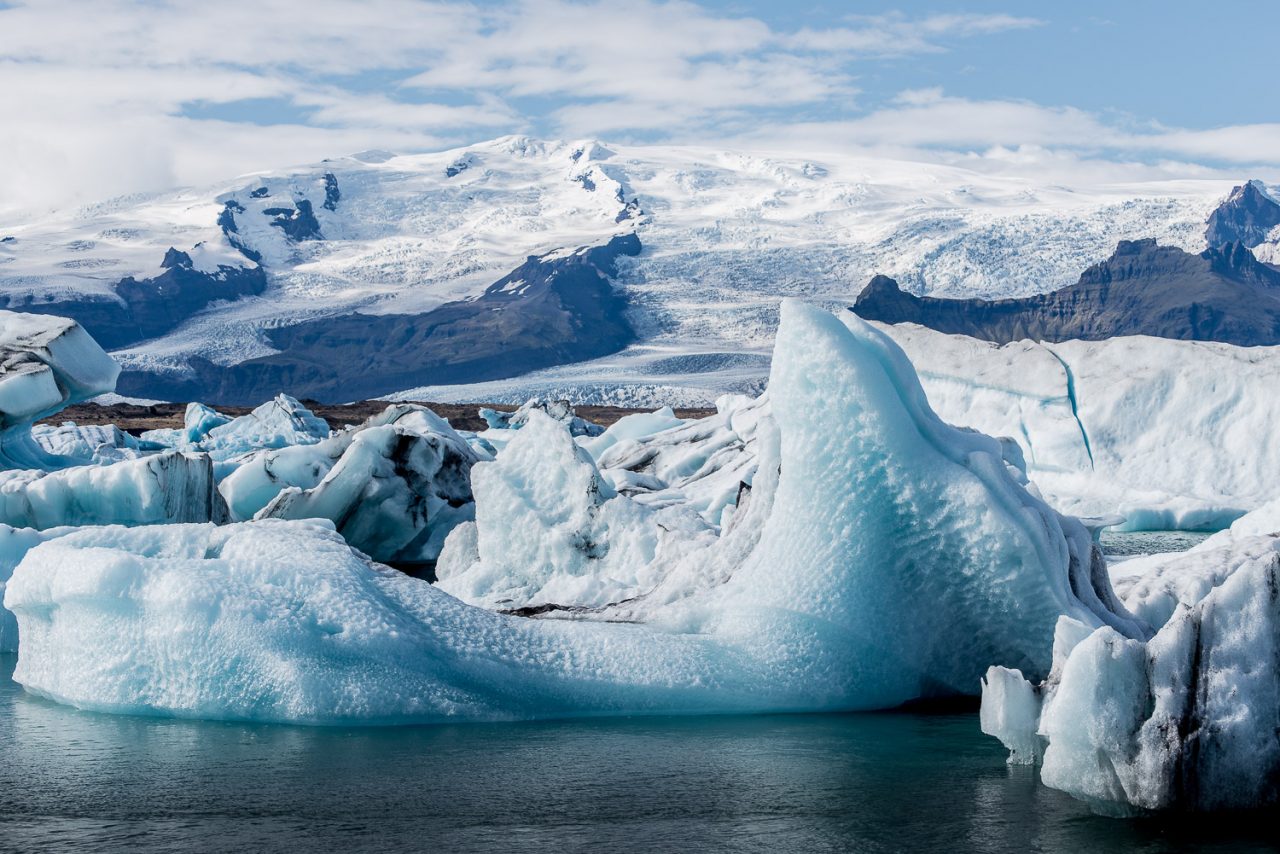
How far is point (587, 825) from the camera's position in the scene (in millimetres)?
3906

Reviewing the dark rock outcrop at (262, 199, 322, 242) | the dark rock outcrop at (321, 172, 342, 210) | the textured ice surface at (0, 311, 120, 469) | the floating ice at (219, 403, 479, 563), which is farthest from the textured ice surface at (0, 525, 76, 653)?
the dark rock outcrop at (321, 172, 342, 210)

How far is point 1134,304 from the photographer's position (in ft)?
228

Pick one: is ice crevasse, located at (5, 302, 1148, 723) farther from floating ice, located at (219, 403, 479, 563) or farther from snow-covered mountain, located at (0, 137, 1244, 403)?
snow-covered mountain, located at (0, 137, 1244, 403)

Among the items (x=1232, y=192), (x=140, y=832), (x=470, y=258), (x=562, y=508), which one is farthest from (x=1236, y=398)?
(x=1232, y=192)

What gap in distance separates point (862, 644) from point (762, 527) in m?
0.95

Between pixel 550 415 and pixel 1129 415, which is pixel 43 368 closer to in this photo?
pixel 550 415

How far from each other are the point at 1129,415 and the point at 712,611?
10.8 m

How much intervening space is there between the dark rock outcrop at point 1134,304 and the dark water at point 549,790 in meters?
51.7

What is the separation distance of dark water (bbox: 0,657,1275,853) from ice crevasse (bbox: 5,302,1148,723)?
153mm

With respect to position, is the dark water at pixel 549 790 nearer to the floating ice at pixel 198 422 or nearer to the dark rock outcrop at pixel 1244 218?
the floating ice at pixel 198 422

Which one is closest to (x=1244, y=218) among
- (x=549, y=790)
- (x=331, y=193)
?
(x=331, y=193)

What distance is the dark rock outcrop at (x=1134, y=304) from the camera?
60.2 meters

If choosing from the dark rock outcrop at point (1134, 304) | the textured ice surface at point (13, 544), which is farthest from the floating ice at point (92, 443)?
the dark rock outcrop at point (1134, 304)

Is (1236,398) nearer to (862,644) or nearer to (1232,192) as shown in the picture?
(862,644)
